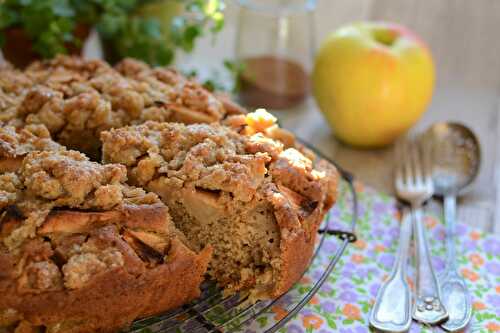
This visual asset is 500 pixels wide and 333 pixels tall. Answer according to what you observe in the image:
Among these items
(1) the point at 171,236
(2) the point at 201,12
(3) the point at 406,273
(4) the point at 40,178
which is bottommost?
(3) the point at 406,273

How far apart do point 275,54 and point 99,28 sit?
33.1 inches

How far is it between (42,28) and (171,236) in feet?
4.53

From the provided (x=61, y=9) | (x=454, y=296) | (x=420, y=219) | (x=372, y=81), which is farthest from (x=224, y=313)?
(x=61, y=9)

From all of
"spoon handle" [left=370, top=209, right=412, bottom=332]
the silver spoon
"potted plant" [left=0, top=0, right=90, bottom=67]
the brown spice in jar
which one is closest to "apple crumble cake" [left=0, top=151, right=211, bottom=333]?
"spoon handle" [left=370, top=209, right=412, bottom=332]

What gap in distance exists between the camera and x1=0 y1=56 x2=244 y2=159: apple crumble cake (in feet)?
7.34

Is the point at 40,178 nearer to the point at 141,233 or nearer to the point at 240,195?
the point at 141,233

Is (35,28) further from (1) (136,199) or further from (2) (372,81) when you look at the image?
(2) (372,81)

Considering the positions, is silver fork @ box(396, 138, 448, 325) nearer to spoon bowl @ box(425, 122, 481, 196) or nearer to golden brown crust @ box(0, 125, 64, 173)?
spoon bowl @ box(425, 122, 481, 196)

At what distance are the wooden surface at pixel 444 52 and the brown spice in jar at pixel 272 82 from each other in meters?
0.09

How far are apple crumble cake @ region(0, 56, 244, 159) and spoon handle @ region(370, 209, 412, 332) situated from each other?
77cm

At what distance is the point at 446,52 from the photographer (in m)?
3.86

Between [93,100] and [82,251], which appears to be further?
[93,100]

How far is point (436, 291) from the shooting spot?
221 centimetres

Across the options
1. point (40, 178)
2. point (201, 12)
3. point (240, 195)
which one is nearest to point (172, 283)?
point (240, 195)
